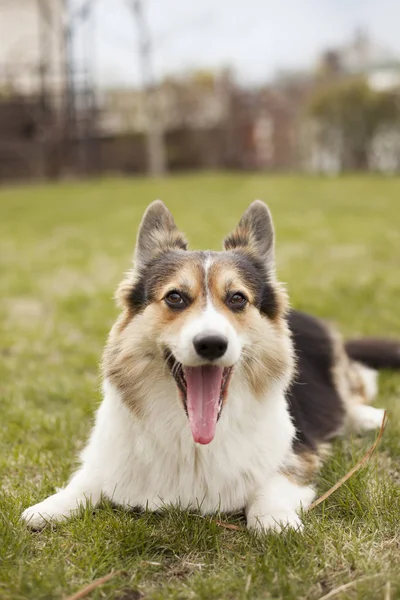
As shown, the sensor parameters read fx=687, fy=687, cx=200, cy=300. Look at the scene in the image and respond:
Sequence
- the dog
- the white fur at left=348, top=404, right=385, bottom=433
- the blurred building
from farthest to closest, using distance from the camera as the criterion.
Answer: the blurred building → the white fur at left=348, top=404, right=385, bottom=433 → the dog

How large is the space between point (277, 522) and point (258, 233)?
1298 mm

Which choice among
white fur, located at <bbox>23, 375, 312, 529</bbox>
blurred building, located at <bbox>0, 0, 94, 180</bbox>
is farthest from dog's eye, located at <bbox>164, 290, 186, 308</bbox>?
blurred building, located at <bbox>0, 0, 94, 180</bbox>

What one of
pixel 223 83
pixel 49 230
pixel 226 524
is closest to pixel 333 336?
pixel 226 524

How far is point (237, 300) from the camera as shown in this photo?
2.87 meters

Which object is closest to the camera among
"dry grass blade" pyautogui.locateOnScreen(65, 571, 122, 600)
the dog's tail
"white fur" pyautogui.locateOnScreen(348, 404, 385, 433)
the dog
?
"dry grass blade" pyautogui.locateOnScreen(65, 571, 122, 600)

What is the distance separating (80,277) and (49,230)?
3.64 meters

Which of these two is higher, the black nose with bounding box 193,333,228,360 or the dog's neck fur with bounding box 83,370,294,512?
the black nose with bounding box 193,333,228,360

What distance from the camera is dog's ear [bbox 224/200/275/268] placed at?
3209 mm

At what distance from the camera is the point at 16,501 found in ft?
9.84

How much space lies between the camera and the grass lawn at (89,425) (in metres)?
2.42

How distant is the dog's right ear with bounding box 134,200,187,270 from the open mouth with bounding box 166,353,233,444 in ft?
2.11

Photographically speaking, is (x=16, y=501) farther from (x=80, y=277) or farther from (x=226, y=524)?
(x=80, y=277)

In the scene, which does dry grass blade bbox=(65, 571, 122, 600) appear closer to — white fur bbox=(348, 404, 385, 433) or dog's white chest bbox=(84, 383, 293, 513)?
dog's white chest bbox=(84, 383, 293, 513)

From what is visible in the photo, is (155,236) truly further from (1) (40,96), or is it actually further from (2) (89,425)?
(1) (40,96)
